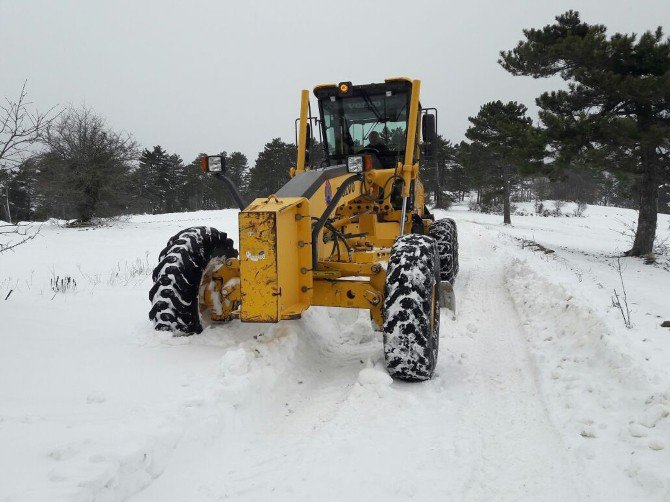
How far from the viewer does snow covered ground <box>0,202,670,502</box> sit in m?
2.60

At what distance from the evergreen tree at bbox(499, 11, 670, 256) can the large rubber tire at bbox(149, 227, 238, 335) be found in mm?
11007

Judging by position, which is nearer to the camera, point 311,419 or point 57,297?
point 311,419

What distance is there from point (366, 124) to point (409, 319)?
3.97 meters

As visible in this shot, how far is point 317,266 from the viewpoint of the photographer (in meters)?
4.38

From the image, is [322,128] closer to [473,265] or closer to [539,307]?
[539,307]

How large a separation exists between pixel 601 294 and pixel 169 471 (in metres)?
5.98

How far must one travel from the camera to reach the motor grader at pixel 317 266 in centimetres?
371

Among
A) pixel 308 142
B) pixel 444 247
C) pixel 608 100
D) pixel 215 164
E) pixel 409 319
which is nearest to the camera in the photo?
pixel 409 319

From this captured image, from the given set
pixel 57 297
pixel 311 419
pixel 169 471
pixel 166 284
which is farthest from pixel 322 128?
pixel 169 471

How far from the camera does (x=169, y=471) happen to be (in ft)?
8.80

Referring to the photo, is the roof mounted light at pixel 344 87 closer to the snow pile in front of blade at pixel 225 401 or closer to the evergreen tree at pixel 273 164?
the snow pile in front of blade at pixel 225 401

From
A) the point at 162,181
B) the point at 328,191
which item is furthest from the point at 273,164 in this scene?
the point at 328,191

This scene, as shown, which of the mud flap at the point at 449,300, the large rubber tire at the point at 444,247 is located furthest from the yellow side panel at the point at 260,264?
the large rubber tire at the point at 444,247

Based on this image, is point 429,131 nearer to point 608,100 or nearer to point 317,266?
point 317,266
